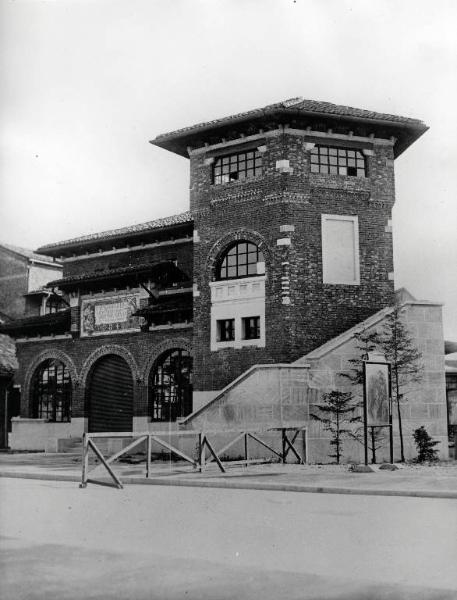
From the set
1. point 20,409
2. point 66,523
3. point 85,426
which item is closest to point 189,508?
point 66,523

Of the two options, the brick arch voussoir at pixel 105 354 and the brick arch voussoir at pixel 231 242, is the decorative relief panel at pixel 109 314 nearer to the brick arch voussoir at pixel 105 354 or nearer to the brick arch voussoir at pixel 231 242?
the brick arch voussoir at pixel 105 354

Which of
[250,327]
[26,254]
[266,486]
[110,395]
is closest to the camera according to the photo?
[266,486]

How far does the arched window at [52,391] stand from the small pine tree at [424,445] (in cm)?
1511

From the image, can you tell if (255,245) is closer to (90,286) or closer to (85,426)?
(90,286)

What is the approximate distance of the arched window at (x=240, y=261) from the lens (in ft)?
82.5

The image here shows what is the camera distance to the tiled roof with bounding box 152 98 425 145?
2398 cm

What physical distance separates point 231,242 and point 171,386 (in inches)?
244

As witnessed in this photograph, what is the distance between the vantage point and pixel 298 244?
24125 millimetres

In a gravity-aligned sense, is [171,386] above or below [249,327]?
below

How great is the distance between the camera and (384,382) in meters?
18.2

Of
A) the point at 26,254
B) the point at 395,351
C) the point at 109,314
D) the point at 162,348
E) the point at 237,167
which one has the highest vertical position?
the point at 237,167

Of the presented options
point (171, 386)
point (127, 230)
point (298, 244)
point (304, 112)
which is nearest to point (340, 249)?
point (298, 244)

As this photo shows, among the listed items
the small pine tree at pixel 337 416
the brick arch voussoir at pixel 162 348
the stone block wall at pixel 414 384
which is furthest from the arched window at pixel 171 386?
the small pine tree at pixel 337 416

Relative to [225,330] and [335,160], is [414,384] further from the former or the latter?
[335,160]
